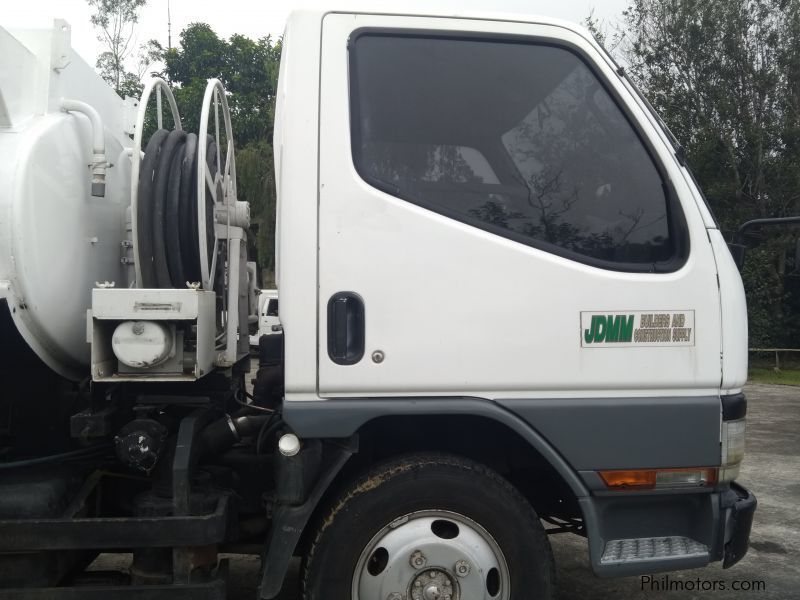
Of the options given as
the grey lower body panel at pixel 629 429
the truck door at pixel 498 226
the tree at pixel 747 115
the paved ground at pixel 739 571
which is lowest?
the paved ground at pixel 739 571

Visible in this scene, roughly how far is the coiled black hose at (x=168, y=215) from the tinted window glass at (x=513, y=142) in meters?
0.92

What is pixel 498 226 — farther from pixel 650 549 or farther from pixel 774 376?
pixel 774 376

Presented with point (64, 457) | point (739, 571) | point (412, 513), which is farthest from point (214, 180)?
point (739, 571)

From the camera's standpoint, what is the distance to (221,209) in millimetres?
3682

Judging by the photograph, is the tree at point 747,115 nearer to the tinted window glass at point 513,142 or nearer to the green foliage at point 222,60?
the green foliage at point 222,60

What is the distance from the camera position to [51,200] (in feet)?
9.83

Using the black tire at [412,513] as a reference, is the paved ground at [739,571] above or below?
below

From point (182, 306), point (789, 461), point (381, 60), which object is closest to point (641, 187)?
point (381, 60)

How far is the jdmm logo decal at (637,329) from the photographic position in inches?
113

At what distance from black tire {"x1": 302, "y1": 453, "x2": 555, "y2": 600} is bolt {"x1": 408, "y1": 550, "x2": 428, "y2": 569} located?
0.02 m

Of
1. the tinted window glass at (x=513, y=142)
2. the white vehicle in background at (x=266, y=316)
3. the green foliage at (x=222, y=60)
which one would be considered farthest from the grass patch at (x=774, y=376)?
the tinted window glass at (x=513, y=142)

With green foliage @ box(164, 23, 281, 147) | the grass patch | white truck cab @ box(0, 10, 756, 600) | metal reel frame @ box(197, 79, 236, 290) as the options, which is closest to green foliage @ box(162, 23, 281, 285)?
green foliage @ box(164, 23, 281, 147)

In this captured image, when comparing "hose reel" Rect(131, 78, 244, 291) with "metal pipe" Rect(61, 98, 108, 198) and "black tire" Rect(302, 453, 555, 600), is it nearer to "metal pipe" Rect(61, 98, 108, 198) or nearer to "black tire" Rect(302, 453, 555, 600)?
"metal pipe" Rect(61, 98, 108, 198)

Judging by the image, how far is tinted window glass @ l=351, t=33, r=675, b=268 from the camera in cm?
291
